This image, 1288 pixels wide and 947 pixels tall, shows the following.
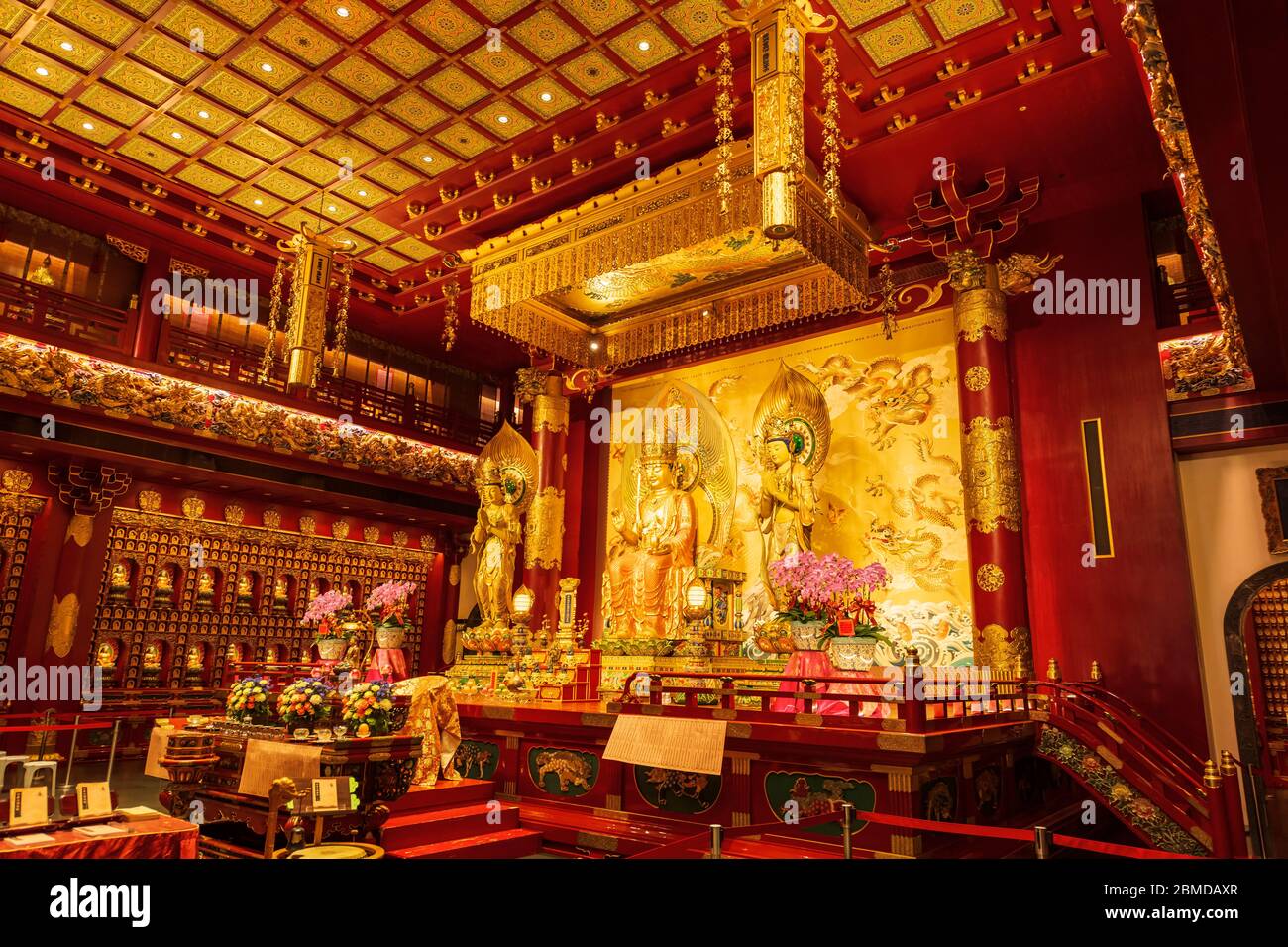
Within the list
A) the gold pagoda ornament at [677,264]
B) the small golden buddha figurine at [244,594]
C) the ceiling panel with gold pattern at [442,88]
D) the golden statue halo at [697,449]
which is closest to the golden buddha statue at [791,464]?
Result: the golden statue halo at [697,449]

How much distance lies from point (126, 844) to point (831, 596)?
3.57 m

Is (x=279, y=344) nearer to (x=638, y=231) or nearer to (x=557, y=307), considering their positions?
(x=557, y=307)

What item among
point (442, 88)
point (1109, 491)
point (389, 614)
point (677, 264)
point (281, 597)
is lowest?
point (389, 614)

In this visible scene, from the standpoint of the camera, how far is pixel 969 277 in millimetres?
6641

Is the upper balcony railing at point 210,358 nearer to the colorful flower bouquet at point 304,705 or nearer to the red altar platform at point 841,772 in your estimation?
the colorful flower bouquet at point 304,705

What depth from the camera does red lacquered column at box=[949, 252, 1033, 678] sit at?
6078mm

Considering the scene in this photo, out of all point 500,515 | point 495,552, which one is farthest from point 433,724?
point 500,515

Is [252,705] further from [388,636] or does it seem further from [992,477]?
[992,477]

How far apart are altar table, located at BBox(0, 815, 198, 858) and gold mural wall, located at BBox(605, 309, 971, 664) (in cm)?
530

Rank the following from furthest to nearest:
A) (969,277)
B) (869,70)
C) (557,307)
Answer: (557,307), (969,277), (869,70)

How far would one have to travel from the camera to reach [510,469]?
8.45 metres

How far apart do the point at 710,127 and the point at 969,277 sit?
2.43 meters
